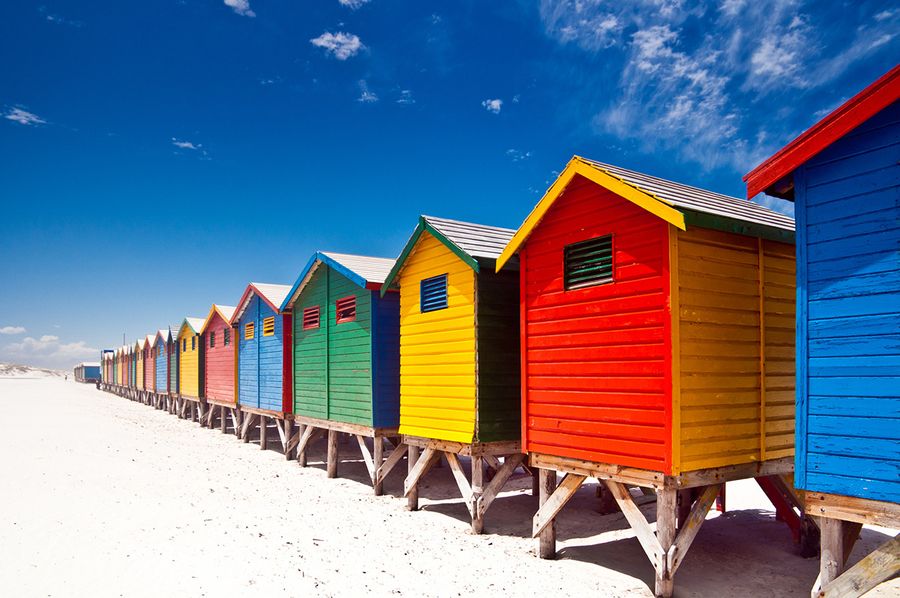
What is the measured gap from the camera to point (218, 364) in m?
26.9

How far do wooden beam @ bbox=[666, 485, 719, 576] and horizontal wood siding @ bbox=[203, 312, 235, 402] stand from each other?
20.8m

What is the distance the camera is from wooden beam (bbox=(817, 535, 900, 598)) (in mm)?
5199

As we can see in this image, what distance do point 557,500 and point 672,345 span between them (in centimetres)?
301

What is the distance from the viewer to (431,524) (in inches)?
430

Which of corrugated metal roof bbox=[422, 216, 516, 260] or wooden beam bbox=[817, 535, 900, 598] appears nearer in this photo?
wooden beam bbox=[817, 535, 900, 598]

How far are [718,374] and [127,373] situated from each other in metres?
61.2

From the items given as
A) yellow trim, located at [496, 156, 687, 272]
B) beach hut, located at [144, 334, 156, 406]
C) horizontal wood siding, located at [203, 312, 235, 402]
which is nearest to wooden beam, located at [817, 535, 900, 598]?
yellow trim, located at [496, 156, 687, 272]

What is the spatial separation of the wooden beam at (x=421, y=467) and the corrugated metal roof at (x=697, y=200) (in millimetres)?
6233

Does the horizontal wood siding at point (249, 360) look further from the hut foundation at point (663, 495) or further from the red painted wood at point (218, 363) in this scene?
the hut foundation at point (663, 495)

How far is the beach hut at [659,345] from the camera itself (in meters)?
7.03

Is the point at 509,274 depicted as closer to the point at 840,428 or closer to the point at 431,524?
the point at 431,524

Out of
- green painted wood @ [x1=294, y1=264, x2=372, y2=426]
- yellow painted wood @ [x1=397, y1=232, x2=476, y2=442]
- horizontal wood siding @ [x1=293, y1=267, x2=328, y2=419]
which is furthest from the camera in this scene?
horizontal wood siding @ [x1=293, y1=267, x2=328, y2=419]

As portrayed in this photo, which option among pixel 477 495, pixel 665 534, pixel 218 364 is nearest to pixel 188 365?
pixel 218 364

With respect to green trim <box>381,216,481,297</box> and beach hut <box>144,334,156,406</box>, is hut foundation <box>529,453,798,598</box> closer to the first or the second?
green trim <box>381,216,481,297</box>
